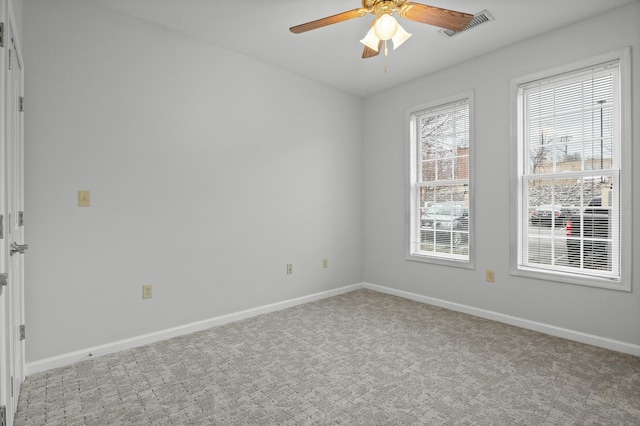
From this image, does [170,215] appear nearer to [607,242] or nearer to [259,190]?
[259,190]

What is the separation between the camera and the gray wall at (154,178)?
7.70 ft

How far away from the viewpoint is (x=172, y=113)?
291 cm

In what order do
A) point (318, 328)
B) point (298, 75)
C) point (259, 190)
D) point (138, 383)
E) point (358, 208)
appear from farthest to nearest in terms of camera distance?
point (358, 208) → point (298, 75) → point (259, 190) → point (318, 328) → point (138, 383)

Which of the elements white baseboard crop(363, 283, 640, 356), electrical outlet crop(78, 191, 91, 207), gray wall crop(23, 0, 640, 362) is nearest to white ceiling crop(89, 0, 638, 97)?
gray wall crop(23, 0, 640, 362)

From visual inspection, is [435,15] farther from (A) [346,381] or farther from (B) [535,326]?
(B) [535,326]

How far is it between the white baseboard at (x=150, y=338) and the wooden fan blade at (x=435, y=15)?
9.35 ft

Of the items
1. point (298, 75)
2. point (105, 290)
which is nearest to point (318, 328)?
point (105, 290)

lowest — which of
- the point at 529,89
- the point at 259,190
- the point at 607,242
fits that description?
the point at 607,242

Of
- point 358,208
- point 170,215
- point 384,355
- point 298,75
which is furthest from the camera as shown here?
point 358,208

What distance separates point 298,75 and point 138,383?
3.27m

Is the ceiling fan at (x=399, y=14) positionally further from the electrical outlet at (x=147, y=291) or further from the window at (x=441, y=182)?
the electrical outlet at (x=147, y=291)

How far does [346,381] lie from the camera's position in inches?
85.5

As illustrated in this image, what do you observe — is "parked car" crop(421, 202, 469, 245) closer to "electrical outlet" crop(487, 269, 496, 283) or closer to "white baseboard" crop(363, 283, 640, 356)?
"electrical outlet" crop(487, 269, 496, 283)

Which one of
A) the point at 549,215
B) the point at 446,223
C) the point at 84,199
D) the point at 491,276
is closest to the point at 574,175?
the point at 549,215
